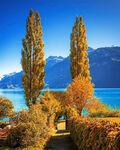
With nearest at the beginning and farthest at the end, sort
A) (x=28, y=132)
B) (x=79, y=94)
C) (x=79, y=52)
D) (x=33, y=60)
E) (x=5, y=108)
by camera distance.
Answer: (x=28, y=132)
(x=5, y=108)
(x=79, y=94)
(x=33, y=60)
(x=79, y=52)

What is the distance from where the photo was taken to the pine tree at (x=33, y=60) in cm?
1539

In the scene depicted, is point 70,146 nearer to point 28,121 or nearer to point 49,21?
point 28,121

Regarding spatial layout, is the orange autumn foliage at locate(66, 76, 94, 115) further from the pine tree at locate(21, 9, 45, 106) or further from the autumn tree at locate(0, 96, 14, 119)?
the autumn tree at locate(0, 96, 14, 119)

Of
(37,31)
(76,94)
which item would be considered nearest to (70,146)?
(76,94)

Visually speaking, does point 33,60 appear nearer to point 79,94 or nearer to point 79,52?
point 79,94

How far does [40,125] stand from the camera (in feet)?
24.4

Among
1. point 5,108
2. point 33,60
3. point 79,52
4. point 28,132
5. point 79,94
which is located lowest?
point 28,132

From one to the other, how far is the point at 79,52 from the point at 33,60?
6310 mm

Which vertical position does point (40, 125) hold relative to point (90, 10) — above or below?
below

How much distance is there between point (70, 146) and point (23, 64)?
10.4 metres

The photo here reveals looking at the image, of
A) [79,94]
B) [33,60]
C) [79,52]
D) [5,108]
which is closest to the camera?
[5,108]

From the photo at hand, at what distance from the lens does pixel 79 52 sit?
19.1 meters

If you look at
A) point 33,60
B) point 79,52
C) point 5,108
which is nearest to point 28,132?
point 5,108

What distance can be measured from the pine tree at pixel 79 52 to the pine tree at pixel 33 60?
177 inches
